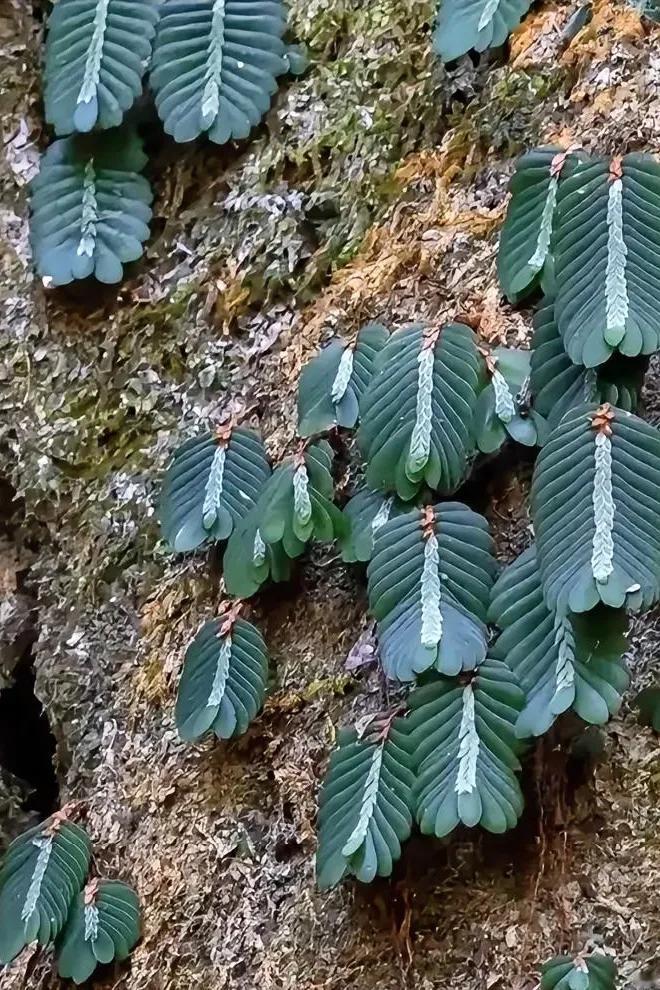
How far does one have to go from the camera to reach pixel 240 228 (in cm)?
148

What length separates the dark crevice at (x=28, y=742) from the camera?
62.7 inches

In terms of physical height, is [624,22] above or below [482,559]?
above

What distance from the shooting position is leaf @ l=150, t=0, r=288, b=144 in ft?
4.63

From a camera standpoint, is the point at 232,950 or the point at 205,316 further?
the point at 205,316

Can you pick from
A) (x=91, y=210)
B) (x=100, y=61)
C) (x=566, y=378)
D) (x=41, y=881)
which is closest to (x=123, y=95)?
(x=100, y=61)

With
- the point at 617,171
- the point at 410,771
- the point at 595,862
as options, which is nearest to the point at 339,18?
the point at 617,171

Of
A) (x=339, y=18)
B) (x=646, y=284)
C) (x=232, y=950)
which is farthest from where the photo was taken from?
(x=339, y=18)

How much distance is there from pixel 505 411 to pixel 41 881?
2.60 ft

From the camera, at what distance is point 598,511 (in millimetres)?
942

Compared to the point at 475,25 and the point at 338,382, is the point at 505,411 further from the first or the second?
the point at 475,25

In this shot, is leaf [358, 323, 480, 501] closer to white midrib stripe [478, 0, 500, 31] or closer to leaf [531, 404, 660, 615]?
leaf [531, 404, 660, 615]

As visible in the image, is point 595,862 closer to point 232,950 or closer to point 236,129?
point 232,950

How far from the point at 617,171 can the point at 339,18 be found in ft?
2.03

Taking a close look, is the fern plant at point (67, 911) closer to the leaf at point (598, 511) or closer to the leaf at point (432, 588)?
the leaf at point (432, 588)
